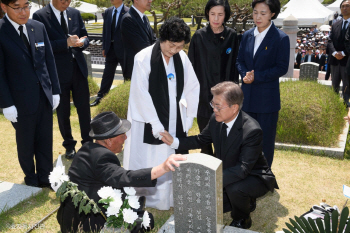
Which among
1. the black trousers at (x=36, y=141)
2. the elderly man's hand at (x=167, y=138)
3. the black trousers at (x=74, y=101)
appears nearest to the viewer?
the elderly man's hand at (x=167, y=138)

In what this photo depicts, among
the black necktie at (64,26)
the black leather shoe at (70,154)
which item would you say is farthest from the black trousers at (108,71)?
the black necktie at (64,26)

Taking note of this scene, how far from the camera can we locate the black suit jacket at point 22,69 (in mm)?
4340

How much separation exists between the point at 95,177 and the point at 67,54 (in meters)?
2.87

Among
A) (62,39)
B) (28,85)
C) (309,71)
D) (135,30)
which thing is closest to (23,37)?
(28,85)

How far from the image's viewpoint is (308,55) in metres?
14.2

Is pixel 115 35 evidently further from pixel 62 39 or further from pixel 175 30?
pixel 175 30

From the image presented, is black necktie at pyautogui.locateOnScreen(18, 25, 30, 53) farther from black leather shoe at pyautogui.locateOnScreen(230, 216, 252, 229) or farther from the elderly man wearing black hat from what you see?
black leather shoe at pyautogui.locateOnScreen(230, 216, 252, 229)

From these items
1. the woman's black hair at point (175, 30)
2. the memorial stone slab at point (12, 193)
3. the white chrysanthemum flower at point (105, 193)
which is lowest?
the memorial stone slab at point (12, 193)

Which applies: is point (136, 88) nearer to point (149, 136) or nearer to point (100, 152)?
point (149, 136)

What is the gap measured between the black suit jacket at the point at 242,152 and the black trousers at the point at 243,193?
6cm

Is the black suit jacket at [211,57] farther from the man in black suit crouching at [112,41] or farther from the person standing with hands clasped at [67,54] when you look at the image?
the man in black suit crouching at [112,41]

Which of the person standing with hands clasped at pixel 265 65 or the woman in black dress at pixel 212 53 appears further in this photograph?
Result: the woman in black dress at pixel 212 53

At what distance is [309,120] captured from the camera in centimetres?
623

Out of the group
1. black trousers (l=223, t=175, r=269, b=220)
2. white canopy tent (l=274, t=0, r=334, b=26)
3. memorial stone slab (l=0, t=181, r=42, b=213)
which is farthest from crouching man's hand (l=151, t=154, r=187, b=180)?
white canopy tent (l=274, t=0, r=334, b=26)
